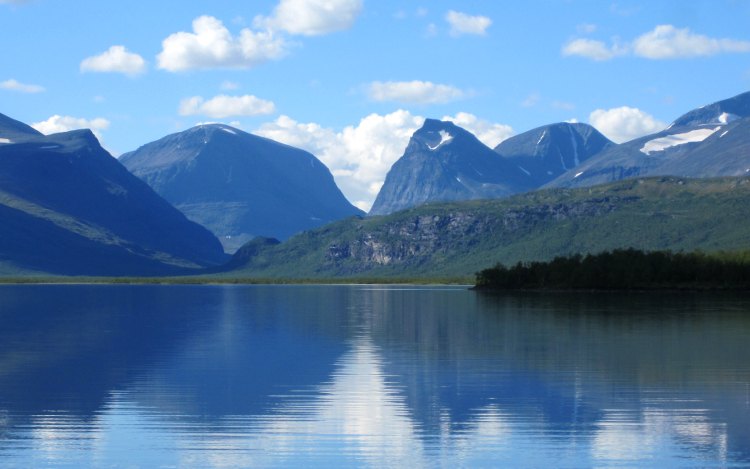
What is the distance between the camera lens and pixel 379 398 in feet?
173

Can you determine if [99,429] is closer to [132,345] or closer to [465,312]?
[132,345]

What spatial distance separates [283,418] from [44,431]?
10194mm

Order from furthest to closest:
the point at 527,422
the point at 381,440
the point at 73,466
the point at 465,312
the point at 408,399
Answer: the point at 465,312, the point at 408,399, the point at 527,422, the point at 381,440, the point at 73,466

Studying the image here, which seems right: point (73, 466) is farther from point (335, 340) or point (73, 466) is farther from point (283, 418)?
point (335, 340)

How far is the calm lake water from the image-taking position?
129ft

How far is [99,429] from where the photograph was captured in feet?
145

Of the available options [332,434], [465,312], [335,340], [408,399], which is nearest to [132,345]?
[335,340]

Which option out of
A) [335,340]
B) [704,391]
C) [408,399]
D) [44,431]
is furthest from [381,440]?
[335,340]

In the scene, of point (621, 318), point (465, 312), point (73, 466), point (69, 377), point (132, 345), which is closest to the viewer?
point (73, 466)

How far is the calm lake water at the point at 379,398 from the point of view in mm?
39469

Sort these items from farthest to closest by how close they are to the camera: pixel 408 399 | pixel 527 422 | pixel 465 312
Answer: pixel 465 312
pixel 408 399
pixel 527 422

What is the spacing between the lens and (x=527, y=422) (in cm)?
4553

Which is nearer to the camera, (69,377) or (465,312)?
(69,377)

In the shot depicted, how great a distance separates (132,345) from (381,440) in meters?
48.7
